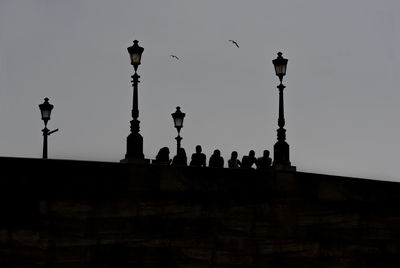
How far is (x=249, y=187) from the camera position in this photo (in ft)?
76.6

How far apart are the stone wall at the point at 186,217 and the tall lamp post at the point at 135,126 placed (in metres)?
1.25

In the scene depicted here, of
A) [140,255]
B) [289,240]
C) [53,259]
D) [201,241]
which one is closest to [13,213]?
[53,259]

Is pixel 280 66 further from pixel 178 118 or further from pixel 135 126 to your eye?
pixel 178 118

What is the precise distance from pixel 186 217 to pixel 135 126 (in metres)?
2.55

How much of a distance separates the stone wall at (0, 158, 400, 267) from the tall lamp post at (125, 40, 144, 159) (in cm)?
125

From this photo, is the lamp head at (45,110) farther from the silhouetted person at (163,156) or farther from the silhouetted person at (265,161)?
the silhouetted person at (265,161)

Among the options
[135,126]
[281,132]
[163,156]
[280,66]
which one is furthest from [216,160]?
[280,66]

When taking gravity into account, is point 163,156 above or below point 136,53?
below

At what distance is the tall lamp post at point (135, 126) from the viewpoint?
75.7 feet

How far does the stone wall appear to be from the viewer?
20.7 m

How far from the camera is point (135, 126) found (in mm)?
23266

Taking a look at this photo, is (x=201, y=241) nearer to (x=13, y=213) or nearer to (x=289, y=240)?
(x=289, y=240)

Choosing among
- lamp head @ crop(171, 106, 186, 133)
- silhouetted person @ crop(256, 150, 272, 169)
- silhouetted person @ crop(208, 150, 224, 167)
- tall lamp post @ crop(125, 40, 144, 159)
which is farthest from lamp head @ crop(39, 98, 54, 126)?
silhouetted person @ crop(256, 150, 272, 169)

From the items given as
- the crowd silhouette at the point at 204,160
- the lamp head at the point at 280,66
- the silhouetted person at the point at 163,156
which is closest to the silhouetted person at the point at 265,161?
the crowd silhouette at the point at 204,160
